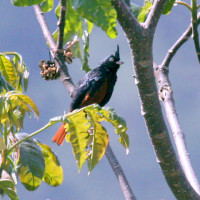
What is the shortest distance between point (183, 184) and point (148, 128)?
1.18ft

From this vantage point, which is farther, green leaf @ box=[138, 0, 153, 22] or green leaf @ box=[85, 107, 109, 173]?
green leaf @ box=[138, 0, 153, 22]

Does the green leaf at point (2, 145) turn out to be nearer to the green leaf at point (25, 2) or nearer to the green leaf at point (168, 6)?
the green leaf at point (25, 2)

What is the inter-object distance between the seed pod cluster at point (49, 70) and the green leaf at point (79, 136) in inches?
62.3

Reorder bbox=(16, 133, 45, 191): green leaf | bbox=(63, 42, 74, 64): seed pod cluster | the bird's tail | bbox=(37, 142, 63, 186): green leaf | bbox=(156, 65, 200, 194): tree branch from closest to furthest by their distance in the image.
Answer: bbox=(16, 133, 45, 191): green leaf < bbox=(37, 142, 63, 186): green leaf < bbox=(156, 65, 200, 194): tree branch < bbox=(63, 42, 74, 64): seed pod cluster < the bird's tail

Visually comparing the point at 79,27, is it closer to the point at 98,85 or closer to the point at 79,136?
the point at 79,136

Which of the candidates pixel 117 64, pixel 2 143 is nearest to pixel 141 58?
pixel 2 143

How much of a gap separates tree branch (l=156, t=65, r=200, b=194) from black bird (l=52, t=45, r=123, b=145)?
1.66 metres

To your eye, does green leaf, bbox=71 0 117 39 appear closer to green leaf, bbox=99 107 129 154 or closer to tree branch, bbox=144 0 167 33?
tree branch, bbox=144 0 167 33

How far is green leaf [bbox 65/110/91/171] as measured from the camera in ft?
6.81

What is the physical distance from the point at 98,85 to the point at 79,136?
3.16 meters

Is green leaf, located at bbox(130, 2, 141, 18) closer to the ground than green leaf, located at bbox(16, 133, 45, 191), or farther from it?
farther from it

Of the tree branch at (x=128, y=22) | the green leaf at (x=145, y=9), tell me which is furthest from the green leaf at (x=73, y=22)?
the tree branch at (x=128, y=22)

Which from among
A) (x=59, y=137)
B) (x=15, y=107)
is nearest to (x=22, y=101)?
(x=15, y=107)

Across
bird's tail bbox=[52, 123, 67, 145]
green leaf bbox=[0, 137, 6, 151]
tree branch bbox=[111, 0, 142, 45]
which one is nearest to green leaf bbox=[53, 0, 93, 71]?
tree branch bbox=[111, 0, 142, 45]
